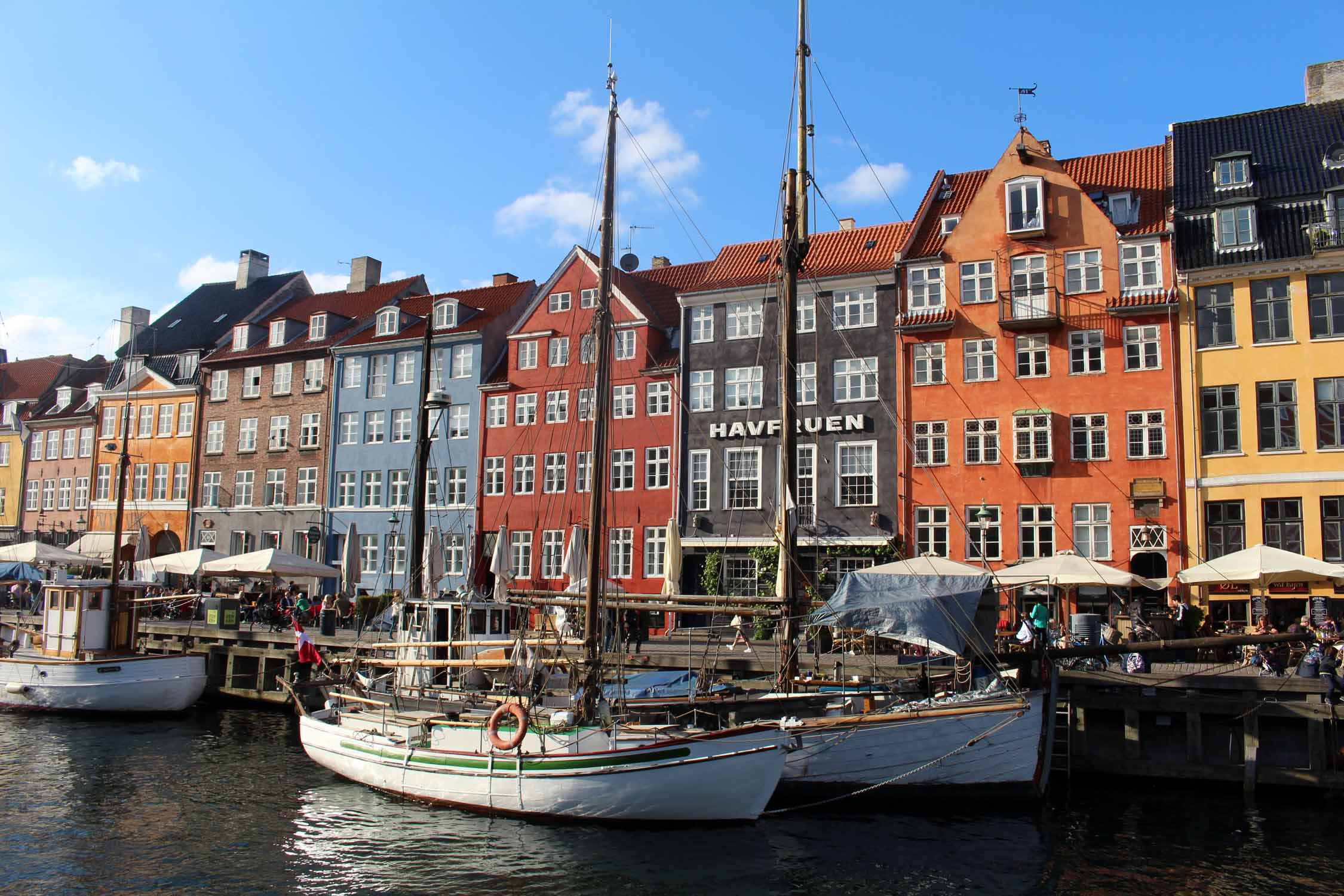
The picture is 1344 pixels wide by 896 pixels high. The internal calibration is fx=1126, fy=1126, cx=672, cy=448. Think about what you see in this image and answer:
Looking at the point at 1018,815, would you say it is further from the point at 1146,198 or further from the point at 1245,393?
the point at 1146,198

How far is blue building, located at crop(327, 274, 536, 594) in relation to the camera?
48250 millimetres

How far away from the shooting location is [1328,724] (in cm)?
2205

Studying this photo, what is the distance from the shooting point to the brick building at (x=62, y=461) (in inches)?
2422

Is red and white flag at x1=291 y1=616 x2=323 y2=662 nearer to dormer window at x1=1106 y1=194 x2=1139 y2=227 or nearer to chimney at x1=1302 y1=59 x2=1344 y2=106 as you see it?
dormer window at x1=1106 y1=194 x2=1139 y2=227

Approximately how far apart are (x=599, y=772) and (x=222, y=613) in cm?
2355

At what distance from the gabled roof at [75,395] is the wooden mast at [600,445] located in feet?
164

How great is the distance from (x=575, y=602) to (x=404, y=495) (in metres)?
27.1

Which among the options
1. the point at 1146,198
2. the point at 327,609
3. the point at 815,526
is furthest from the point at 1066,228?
the point at 327,609

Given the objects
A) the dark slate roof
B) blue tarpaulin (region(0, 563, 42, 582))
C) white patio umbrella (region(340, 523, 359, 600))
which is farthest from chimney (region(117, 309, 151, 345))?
white patio umbrella (region(340, 523, 359, 600))

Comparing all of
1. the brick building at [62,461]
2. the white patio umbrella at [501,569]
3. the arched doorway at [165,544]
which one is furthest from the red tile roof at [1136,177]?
the brick building at [62,461]

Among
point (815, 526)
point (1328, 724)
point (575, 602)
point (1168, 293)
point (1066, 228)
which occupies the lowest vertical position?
point (1328, 724)

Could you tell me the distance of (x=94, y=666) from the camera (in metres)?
31.7

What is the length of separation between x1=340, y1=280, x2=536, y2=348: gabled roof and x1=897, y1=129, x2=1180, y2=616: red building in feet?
66.4

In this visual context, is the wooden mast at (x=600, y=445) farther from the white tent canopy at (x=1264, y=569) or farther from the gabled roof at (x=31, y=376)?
the gabled roof at (x=31, y=376)
